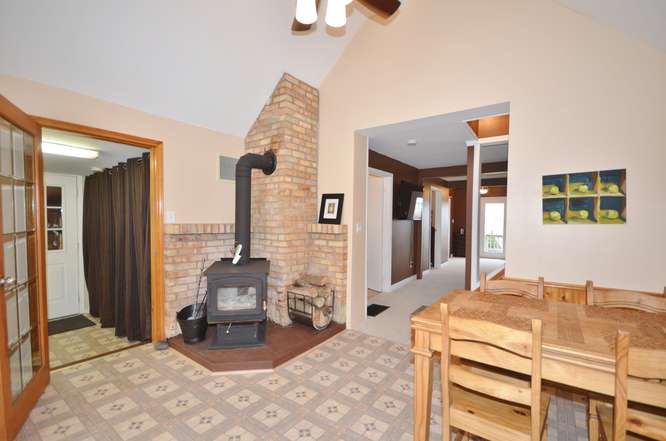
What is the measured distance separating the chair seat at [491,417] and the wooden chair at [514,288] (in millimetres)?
796

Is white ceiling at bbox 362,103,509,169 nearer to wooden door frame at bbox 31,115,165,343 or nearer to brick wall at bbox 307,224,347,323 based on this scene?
brick wall at bbox 307,224,347,323

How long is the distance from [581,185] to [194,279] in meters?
3.63

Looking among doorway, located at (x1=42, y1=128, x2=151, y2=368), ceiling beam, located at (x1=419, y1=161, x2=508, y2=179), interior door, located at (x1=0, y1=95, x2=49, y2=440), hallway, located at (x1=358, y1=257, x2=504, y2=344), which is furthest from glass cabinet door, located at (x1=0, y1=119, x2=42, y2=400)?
ceiling beam, located at (x1=419, y1=161, x2=508, y2=179)

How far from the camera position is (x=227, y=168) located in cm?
334

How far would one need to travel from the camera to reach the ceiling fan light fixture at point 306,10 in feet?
5.31

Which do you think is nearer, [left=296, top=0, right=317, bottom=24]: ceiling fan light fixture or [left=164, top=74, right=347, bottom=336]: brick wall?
[left=296, top=0, right=317, bottom=24]: ceiling fan light fixture

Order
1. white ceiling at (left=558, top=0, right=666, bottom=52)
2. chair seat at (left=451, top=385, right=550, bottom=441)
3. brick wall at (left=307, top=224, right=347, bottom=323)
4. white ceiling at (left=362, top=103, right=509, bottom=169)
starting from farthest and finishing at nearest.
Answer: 1. brick wall at (left=307, top=224, right=347, bottom=323)
2. white ceiling at (left=362, top=103, right=509, bottom=169)
3. white ceiling at (left=558, top=0, right=666, bottom=52)
4. chair seat at (left=451, top=385, right=550, bottom=441)

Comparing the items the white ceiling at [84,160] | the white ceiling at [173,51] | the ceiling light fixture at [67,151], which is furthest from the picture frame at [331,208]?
the ceiling light fixture at [67,151]

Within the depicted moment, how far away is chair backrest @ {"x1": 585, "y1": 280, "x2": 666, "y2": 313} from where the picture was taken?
5.34ft

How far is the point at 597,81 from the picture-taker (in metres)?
2.09

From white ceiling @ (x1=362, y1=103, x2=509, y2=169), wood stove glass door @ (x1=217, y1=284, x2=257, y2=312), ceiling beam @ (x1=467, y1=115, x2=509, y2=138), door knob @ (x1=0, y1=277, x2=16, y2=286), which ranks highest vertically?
ceiling beam @ (x1=467, y1=115, x2=509, y2=138)

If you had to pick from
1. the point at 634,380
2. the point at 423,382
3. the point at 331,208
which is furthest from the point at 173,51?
the point at 634,380

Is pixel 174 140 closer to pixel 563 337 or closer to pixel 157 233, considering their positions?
pixel 157 233

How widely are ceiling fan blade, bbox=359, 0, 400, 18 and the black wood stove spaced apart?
171cm
